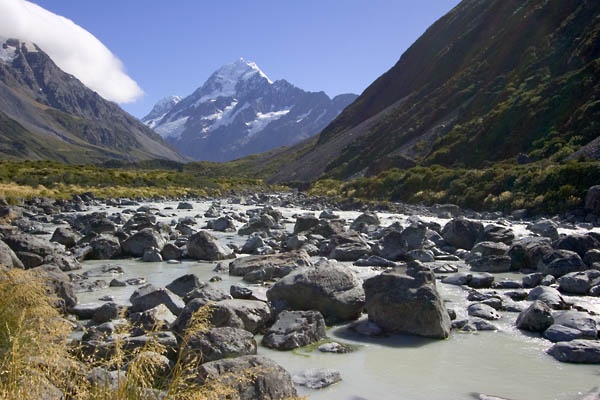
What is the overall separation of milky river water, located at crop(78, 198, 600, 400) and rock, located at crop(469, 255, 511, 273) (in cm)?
544

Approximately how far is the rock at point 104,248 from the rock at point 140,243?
12.4 inches

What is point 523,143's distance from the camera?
47875 mm

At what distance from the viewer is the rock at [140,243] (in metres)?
18.5

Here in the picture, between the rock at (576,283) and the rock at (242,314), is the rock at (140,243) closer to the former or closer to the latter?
the rock at (242,314)

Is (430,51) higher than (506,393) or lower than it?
higher

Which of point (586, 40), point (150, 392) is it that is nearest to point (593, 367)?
point (150, 392)

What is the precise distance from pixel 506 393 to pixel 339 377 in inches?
87.9

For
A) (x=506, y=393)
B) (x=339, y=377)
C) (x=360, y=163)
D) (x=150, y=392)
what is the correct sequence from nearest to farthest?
(x=150, y=392), (x=506, y=393), (x=339, y=377), (x=360, y=163)

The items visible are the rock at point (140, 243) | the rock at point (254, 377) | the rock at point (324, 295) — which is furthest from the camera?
the rock at point (140, 243)

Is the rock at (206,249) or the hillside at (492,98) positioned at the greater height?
the hillside at (492,98)

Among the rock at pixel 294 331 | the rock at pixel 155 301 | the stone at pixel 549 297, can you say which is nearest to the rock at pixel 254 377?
the rock at pixel 294 331

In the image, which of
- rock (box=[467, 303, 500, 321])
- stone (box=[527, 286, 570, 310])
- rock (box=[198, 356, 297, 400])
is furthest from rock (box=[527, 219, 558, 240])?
rock (box=[198, 356, 297, 400])

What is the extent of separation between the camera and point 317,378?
696 centimetres

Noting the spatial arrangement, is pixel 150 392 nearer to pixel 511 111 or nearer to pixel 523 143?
pixel 523 143
